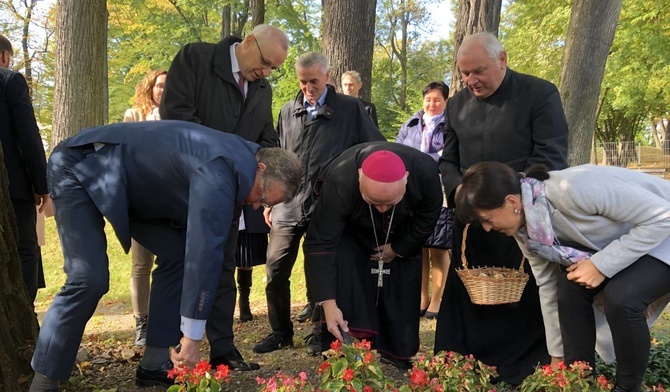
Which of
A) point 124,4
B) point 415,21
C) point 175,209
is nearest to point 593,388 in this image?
point 175,209

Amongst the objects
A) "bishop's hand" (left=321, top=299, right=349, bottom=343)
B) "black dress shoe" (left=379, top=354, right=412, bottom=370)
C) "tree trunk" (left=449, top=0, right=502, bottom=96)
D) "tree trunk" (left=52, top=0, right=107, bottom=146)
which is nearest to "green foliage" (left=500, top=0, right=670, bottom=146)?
"tree trunk" (left=449, top=0, right=502, bottom=96)

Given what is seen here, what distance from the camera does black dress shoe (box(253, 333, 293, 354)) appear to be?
4099 millimetres

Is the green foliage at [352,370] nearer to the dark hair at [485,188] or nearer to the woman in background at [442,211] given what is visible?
the dark hair at [485,188]

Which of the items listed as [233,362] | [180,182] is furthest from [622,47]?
[180,182]

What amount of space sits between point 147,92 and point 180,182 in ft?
7.04

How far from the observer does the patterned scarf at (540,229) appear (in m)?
2.91

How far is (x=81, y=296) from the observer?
269 cm

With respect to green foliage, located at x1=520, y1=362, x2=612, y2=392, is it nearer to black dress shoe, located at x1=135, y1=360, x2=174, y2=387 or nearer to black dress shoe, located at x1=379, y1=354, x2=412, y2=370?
black dress shoe, located at x1=379, y1=354, x2=412, y2=370

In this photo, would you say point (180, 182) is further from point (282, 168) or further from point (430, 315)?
point (430, 315)

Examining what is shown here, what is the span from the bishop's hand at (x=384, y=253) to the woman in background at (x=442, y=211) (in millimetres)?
1261

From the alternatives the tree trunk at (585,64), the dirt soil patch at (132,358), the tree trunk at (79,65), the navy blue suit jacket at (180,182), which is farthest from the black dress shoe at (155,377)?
the tree trunk at (585,64)

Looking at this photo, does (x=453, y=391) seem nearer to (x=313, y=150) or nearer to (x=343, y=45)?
(x=313, y=150)

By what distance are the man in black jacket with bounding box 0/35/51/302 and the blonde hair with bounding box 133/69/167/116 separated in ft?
3.39

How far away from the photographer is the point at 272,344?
13.6 ft
